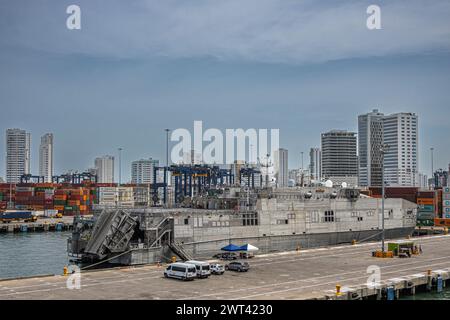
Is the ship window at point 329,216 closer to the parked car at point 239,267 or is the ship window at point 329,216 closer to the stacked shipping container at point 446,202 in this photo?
the parked car at point 239,267

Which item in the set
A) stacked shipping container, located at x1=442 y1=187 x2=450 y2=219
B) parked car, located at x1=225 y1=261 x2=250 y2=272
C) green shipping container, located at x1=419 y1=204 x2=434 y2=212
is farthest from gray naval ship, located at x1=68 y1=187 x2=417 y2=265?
green shipping container, located at x1=419 y1=204 x2=434 y2=212

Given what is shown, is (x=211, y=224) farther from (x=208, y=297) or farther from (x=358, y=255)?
(x=208, y=297)

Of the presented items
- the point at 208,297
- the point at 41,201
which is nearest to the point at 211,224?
the point at 208,297

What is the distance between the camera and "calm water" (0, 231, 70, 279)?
2426 inches

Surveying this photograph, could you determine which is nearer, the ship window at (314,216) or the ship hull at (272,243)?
the ship hull at (272,243)

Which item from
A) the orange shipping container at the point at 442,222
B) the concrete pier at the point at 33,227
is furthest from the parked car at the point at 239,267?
the concrete pier at the point at 33,227

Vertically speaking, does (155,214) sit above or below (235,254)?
above

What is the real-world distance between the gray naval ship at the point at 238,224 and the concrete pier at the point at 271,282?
7577 mm

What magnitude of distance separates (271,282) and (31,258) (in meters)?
44.4

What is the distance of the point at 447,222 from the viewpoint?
11675 centimetres

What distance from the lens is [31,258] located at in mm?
74000

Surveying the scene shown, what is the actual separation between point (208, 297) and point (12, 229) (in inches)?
4391

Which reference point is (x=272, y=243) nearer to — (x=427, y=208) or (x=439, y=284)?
(x=439, y=284)

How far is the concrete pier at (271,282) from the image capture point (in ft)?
121
